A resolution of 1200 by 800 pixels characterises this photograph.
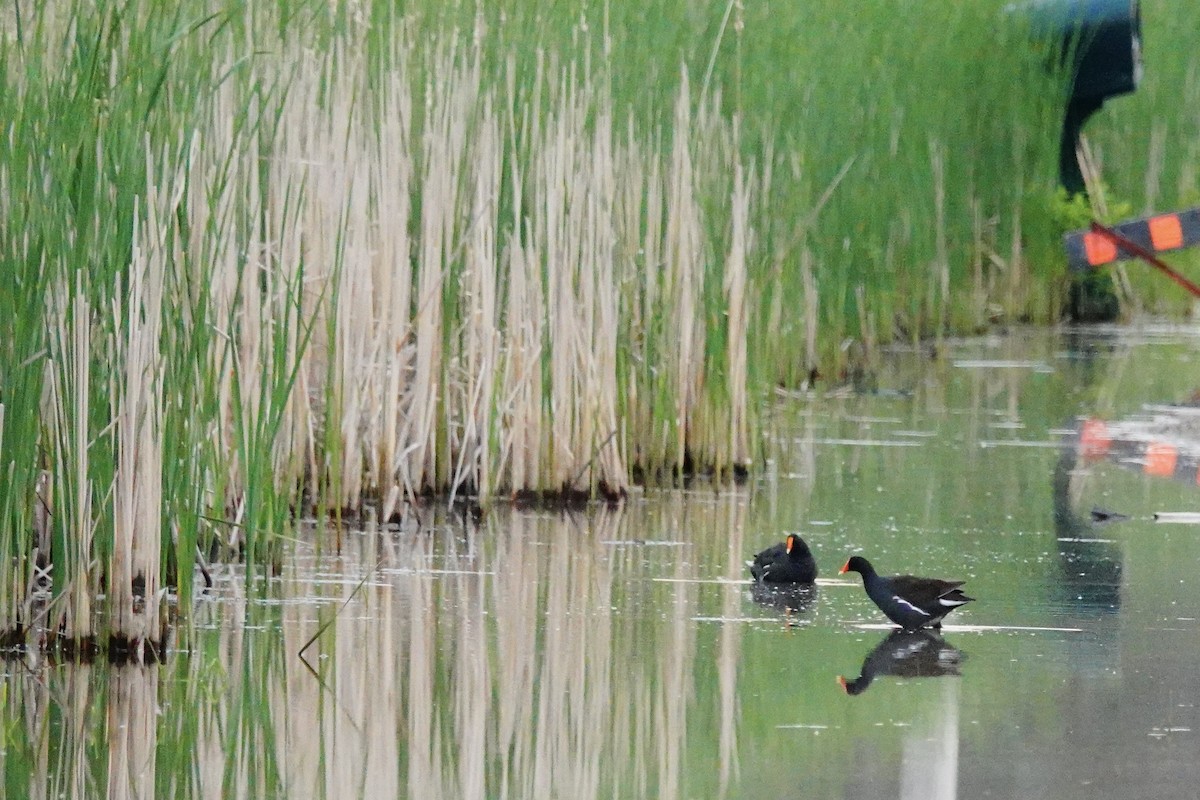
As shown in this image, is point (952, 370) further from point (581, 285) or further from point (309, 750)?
point (309, 750)

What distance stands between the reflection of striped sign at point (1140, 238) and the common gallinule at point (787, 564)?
6411 millimetres

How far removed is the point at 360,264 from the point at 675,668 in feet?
7.40

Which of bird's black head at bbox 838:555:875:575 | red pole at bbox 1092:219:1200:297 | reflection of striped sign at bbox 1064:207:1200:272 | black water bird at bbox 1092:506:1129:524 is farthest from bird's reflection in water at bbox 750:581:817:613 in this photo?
reflection of striped sign at bbox 1064:207:1200:272

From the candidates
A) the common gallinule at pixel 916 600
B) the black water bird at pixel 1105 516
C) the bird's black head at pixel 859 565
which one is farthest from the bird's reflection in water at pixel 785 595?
the black water bird at pixel 1105 516

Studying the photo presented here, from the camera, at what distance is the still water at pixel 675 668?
4473 millimetres

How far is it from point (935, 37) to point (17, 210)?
381 inches

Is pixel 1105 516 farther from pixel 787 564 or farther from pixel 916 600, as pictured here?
pixel 916 600

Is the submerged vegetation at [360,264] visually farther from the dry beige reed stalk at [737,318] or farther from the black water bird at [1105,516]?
the black water bird at [1105,516]

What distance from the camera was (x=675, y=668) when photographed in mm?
5402

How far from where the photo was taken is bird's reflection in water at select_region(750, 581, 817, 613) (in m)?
6.25

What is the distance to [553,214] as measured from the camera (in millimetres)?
7562

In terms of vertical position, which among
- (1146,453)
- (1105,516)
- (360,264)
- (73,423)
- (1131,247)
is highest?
(1131,247)

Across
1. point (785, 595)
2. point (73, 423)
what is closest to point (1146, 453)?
point (785, 595)

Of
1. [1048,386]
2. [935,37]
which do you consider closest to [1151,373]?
[1048,386]
